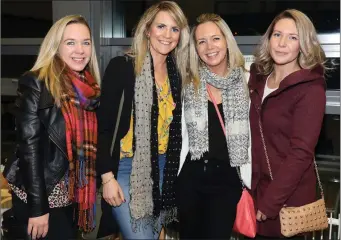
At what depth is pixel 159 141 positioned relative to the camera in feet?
7.46

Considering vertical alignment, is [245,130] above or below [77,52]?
below

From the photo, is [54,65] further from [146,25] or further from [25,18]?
[25,18]

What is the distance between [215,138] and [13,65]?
247 centimetres

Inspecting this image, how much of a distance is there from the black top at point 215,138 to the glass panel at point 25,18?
2.11 meters

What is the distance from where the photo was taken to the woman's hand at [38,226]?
1.91 meters

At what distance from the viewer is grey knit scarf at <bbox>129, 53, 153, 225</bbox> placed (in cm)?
218

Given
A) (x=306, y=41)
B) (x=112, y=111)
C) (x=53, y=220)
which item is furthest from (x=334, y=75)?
(x=53, y=220)

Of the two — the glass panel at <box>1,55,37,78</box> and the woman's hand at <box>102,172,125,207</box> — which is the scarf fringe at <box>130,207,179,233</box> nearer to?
the woman's hand at <box>102,172,125,207</box>

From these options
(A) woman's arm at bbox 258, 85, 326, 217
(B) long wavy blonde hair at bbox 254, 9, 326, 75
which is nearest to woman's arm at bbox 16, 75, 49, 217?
(A) woman's arm at bbox 258, 85, 326, 217

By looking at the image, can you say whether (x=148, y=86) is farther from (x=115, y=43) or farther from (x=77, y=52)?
(x=115, y=43)

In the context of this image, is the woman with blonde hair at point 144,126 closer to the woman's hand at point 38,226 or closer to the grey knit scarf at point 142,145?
the grey knit scarf at point 142,145

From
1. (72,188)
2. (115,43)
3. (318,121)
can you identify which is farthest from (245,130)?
(115,43)

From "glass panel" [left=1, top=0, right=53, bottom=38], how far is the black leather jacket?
2013 millimetres

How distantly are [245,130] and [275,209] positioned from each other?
0.45 m
